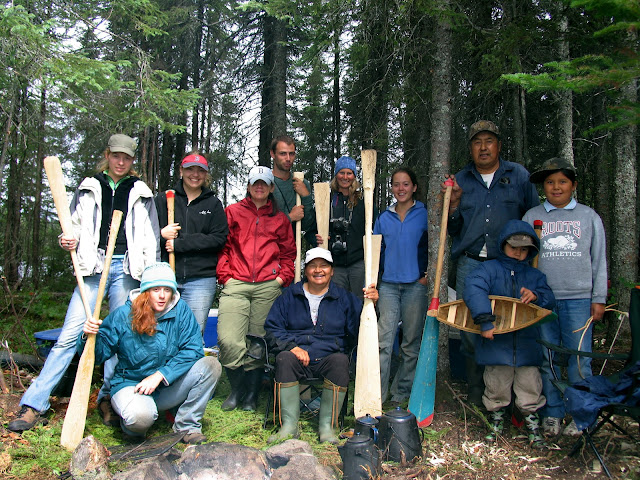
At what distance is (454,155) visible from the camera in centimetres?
816

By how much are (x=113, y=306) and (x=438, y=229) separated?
2.86 meters

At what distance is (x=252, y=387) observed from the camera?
434 centimetres

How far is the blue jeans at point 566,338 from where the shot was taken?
3615mm

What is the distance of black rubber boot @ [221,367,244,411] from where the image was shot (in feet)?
14.1

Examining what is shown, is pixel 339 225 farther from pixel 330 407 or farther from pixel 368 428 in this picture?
pixel 368 428

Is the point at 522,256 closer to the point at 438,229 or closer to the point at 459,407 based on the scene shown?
the point at 438,229

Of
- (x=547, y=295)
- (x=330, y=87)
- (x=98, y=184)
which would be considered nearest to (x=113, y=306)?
(x=98, y=184)

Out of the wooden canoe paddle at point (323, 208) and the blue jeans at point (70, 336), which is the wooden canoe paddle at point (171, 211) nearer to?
the blue jeans at point (70, 336)

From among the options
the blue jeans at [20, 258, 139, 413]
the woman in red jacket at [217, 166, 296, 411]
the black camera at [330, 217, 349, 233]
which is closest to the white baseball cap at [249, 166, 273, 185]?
the woman in red jacket at [217, 166, 296, 411]

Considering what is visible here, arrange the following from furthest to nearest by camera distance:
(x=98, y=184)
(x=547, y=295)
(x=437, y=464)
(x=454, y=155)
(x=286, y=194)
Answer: (x=454, y=155), (x=286, y=194), (x=98, y=184), (x=547, y=295), (x=437, y=464)

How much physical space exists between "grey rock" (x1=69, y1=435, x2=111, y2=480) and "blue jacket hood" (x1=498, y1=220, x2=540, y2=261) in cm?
307

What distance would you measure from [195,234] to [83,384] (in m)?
1.46

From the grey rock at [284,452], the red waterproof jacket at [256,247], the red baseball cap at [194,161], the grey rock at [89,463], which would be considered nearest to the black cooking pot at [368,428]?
the grey rock at [284,452]

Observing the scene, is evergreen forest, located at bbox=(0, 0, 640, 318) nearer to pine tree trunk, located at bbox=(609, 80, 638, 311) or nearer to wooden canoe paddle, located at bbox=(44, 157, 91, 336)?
pine tree trunk, located at bbox=(609, 80, 638, 311)
